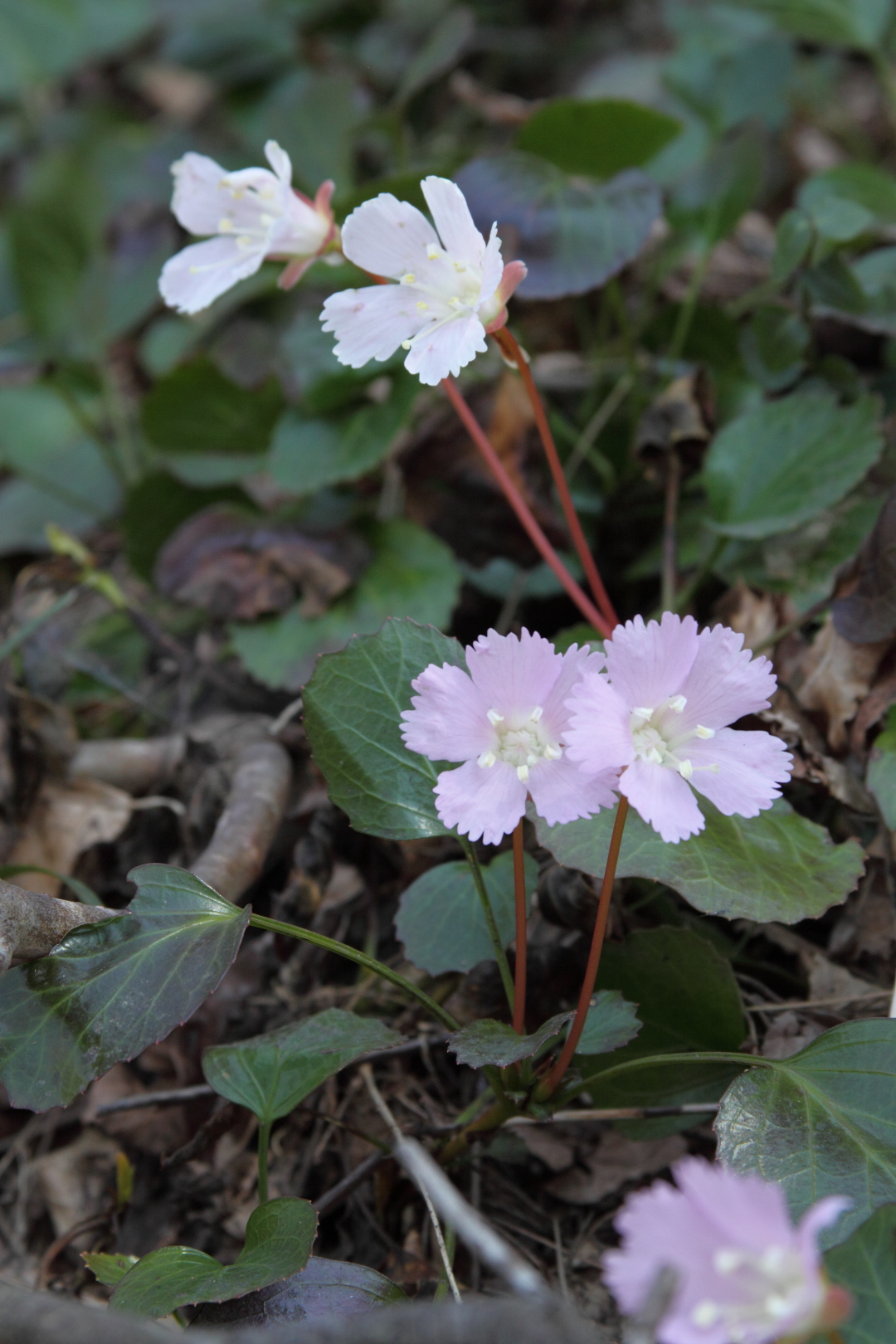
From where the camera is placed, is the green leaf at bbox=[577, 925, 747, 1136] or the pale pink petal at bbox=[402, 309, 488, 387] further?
the green leaf at bbox=[577, 925, 747, 1136]

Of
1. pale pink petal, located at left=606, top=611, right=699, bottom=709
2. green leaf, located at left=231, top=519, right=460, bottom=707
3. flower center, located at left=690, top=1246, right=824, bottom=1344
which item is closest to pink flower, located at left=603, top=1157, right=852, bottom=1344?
flower center, located at left=690, top=1246, right=824, bottom=1344

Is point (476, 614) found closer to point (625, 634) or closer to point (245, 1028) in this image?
point (245, 1028)

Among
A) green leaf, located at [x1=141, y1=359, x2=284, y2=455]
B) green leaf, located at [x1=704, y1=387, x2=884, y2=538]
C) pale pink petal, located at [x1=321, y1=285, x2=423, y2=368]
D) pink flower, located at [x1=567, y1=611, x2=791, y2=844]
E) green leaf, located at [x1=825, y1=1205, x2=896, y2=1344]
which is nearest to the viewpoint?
green leaf, located at [x1=825, y1=1205, x2=896, y2=1344]

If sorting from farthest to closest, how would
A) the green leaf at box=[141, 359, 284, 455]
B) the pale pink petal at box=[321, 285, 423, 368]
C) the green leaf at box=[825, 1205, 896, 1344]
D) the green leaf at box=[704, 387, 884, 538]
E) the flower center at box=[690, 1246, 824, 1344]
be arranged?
the green leaf at box=[141, 359, 284, 455]
the green leaf at box=[704, 387, 884, 538]
the pale pink petal at box=[321, 285, 423, 368]
the green leaf at box=[825, 1205, 896, 1344]
the flower center at box=[690, 1246, 824, 1344]

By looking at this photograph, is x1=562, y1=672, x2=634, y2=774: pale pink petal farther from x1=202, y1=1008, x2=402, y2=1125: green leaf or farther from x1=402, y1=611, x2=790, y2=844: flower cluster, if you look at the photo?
x1=202, y1=1008, x2=402, y2=1125: green leaf

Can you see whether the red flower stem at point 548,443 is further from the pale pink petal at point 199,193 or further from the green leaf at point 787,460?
the pale pink petal at point 199,193

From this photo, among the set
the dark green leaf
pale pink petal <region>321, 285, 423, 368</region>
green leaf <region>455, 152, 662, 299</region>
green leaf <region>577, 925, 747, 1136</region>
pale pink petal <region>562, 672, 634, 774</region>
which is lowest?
green leaf <region>577, 925, 747, 1136</region>

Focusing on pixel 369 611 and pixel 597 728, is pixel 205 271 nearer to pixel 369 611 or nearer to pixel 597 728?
pixel 369 611

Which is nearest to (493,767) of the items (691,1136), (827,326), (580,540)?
(580,540)
